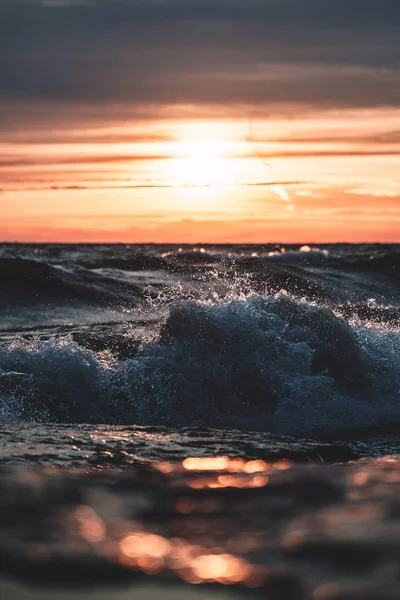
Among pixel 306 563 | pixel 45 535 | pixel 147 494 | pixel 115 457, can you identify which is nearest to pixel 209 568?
pixel 306 563

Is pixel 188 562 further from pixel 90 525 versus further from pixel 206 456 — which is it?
pixel 206 456

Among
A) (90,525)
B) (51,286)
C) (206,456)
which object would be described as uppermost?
(51,286)

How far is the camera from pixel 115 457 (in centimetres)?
543

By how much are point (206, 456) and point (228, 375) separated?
147 inches

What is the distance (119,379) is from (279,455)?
3.59 metres

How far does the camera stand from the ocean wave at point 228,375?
8328 millimetres

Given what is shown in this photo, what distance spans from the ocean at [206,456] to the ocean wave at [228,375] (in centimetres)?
2

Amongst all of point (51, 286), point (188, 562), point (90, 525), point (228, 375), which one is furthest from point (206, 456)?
point (51, 286)

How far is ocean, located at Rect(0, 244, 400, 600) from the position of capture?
9.21ft

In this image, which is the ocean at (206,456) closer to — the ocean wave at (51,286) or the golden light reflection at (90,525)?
the golden light reflection at (90,525)

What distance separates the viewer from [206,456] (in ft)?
18.2

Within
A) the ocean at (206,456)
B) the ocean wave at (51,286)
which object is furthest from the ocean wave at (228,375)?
the ocean wave at (51,286)

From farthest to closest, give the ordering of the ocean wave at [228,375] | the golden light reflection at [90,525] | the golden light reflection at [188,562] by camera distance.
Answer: the ocean wave at [228,375] → the golden light reflection at [90,525] → the golden light reflection at [188,562]

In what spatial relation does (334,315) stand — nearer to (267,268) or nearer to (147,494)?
(147,494)
